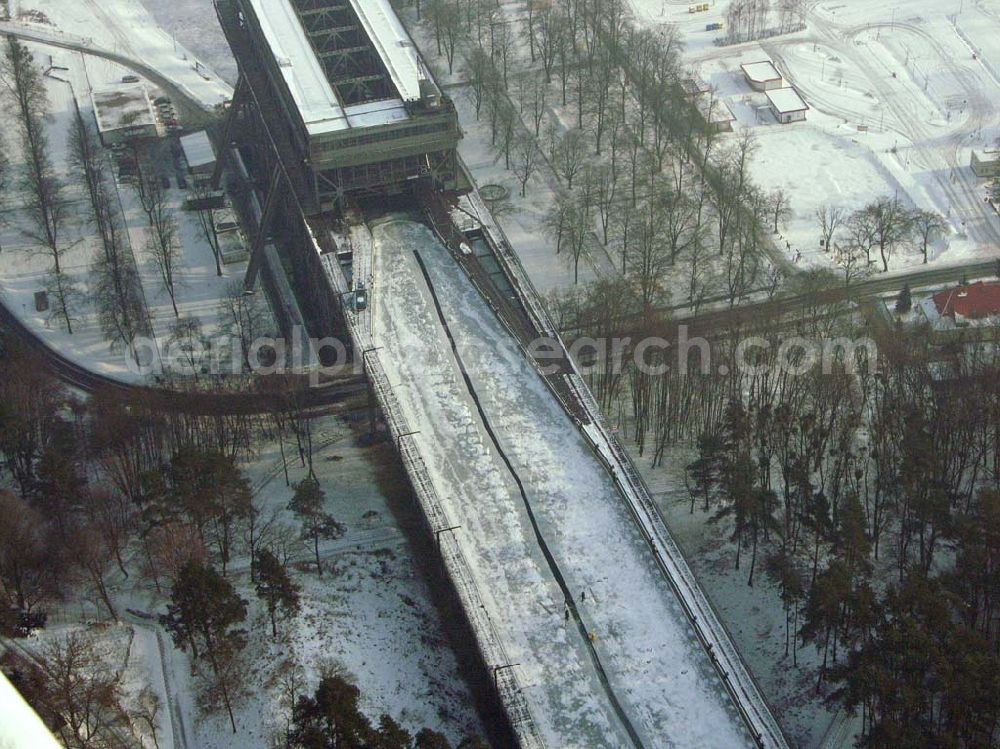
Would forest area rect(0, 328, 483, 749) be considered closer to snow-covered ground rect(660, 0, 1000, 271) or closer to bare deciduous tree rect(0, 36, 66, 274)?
bare deciduous tree rect(0, 36, 66, 274)

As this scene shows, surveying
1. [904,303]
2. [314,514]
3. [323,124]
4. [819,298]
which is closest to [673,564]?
[314,514]

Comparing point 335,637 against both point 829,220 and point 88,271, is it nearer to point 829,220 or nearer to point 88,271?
point 88,271

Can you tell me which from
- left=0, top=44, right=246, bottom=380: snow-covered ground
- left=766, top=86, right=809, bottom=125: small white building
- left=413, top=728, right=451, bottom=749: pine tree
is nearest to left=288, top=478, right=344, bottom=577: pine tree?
left=413, top=728, right=451, bottom=749: pine tree

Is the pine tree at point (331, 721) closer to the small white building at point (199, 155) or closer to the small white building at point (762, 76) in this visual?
the small white building at point (199, 155)

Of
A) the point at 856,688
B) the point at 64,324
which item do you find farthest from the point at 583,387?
the point at 64,324

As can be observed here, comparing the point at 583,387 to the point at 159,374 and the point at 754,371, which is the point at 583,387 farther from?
the point at 159,374

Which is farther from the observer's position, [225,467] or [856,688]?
[225,467]
